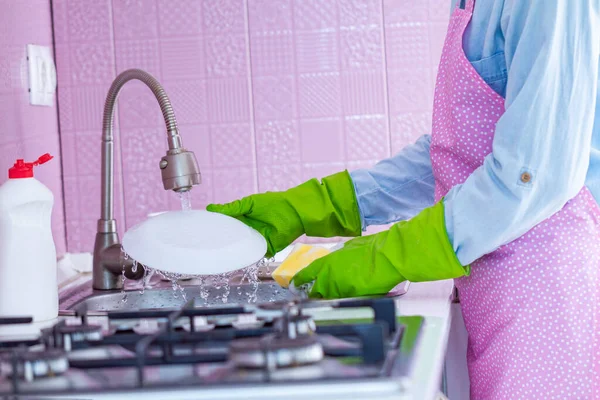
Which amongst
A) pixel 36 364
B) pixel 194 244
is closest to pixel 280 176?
pixel 194 244

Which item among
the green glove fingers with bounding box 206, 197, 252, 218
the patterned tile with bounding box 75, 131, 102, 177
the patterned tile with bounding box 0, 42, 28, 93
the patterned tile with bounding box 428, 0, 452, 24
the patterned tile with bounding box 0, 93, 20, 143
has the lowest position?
the green glove fingers with bounding box 206, 197, 252, 218

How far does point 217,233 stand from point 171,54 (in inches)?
29.6

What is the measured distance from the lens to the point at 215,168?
2.08 metres

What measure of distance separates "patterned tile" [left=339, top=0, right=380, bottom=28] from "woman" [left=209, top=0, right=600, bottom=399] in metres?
0.58

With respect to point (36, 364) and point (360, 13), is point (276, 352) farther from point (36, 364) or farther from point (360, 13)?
point (360, 13)

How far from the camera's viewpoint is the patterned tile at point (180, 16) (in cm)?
205

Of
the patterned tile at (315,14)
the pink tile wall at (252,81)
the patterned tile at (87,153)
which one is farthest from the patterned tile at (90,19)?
the patterned tile at (315,14)

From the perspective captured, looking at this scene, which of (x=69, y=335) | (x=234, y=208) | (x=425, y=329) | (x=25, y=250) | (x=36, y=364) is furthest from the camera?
(x=234, y=208)

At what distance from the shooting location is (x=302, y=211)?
1.62 meters

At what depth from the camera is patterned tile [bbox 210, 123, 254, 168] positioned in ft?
6.80

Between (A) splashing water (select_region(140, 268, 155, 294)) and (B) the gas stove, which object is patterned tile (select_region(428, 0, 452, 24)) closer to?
(A) splashing water (select_region(140, 268, 155, 294))

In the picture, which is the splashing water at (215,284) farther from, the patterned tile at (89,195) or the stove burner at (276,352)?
the stove burner at (276,352)

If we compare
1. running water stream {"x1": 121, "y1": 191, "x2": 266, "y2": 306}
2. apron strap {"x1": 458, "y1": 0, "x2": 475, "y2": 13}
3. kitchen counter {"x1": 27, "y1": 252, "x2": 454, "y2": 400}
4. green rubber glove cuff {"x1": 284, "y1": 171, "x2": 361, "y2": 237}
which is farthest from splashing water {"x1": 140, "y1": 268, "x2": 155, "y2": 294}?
apron strap {"x1": 458, "y1": 0, "x2": 475, "y2": 13}

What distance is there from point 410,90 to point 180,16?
547 millimetres
